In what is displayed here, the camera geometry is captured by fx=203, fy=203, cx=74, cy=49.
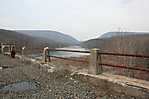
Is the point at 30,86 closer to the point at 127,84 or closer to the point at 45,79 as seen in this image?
the point at 45,79

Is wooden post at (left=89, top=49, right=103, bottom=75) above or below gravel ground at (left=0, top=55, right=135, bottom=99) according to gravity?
above

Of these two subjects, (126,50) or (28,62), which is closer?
(28,62)

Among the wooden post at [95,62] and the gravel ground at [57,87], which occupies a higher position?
the wooden post at [95,62]

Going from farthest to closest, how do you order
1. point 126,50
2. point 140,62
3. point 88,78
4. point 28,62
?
1. point 126,50
2. point 140,62
3. point 28,62
4. point 88,78

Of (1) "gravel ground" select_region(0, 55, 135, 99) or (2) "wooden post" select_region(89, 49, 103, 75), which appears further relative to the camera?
(2) "wooden post" select_region(89, 49, 103, 75)

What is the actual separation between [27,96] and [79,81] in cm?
252

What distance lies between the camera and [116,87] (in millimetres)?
6574

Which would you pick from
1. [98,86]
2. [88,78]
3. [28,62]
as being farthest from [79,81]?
[28,62]

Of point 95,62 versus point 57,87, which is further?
point 95,62

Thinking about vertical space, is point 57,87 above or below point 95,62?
below

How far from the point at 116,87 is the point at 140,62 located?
31.4 ft

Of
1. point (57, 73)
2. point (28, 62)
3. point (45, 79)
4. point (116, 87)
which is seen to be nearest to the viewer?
point (116, 87)

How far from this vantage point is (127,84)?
20.7 feet

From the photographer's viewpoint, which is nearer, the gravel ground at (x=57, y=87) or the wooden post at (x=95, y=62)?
the gravel ground at (x=57, y=87)
